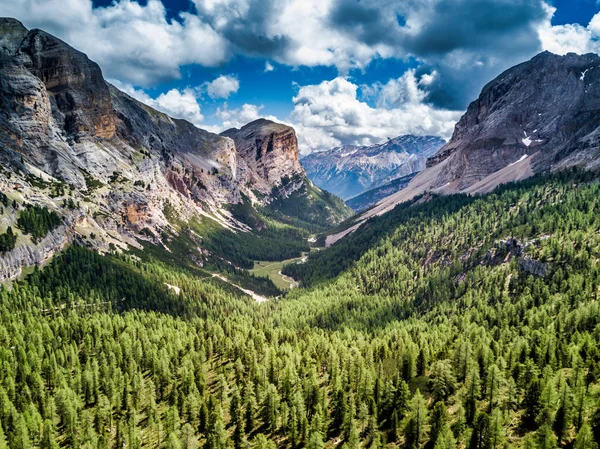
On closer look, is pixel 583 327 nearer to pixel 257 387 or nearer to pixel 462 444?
pixel 462 444

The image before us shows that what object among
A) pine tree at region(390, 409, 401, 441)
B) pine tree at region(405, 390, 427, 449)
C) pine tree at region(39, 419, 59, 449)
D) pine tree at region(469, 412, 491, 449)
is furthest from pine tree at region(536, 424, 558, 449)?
pine tree at region(39, 419, 59, 449)

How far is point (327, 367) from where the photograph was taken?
10788 cm

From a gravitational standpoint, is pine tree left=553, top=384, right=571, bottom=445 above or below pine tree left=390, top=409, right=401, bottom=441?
above

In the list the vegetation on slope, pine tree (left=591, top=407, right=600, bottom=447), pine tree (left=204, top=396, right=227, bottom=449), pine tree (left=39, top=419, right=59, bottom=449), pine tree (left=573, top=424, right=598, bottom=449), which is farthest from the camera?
the vegetation on slope

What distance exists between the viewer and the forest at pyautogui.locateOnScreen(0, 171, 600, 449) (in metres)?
71.7

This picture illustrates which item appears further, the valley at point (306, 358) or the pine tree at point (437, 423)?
the valley at point (306, 358)

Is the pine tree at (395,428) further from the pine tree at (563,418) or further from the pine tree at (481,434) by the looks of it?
the pine tree at (563,418)

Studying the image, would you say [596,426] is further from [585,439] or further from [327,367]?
[327,367]

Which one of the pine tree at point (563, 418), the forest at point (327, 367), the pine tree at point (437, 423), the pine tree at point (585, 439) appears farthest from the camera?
the forest at point (327, 367)

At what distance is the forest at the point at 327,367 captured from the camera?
71688 millimetres

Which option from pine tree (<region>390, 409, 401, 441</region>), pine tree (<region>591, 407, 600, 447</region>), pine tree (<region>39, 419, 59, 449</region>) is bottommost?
pine tree (<region>390, 409, 401, 441</region>)

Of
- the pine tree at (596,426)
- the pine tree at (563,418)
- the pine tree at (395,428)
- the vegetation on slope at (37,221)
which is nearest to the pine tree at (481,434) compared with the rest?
the pine tree at (563,418)

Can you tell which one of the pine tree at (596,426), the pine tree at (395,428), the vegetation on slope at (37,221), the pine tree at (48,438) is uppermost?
the vegetation on slope at (37,221)

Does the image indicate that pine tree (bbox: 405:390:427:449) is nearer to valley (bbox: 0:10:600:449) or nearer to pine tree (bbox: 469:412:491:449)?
valley (bbox: 0:10:600:449)
